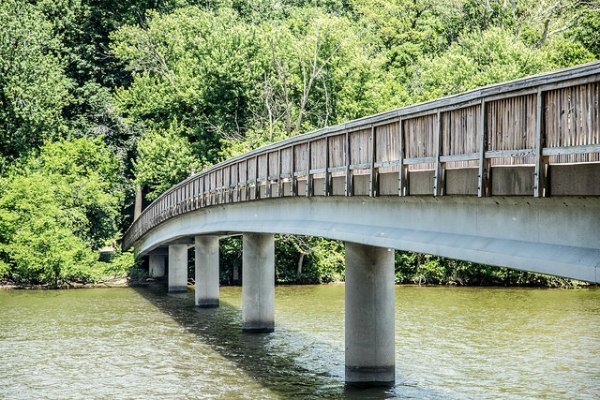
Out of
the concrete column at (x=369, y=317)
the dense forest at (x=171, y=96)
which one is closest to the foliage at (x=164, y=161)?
the dense forest at (x=171, y=96)

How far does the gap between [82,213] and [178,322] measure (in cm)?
2533

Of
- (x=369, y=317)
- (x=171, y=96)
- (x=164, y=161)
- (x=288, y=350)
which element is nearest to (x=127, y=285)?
(x=164, y=161)

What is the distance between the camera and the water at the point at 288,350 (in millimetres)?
23156

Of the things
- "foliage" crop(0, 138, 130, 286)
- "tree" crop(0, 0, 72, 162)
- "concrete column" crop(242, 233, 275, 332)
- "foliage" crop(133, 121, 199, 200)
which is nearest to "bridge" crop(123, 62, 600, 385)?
"concrete column" crop(242, 233, 275, 332)

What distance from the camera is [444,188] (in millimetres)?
15336

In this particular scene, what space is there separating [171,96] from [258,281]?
1399 inches

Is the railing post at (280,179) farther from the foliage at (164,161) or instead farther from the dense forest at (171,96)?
the foliage at (164,161)

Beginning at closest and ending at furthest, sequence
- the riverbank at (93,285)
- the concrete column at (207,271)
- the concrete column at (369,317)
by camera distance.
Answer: the concrete column at (369,317), the concrete column at (207,271), the riverbank at (93,285)

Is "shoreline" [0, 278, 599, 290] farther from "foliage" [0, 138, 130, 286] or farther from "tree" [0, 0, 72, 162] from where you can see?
"tree" [0, 0, 72, 162]

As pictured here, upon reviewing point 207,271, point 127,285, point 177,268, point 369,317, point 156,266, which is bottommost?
point 127,285

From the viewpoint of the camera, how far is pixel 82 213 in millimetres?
61094

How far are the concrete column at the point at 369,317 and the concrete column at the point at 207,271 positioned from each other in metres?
20.9

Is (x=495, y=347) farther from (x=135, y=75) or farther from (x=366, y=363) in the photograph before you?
(x=135, y=75)

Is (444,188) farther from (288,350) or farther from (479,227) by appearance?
(288,350)
